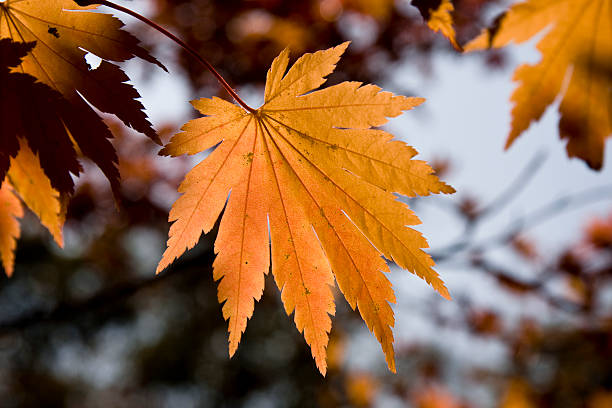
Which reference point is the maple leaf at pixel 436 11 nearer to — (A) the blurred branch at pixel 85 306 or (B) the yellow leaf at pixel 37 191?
(B) the yellow leaf at pixel 37 191

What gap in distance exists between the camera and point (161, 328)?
12383 millimetres

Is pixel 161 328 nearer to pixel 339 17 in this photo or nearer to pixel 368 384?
pixel 368 384

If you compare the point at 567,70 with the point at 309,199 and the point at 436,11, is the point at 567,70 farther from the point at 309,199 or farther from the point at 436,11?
the point at 309,199

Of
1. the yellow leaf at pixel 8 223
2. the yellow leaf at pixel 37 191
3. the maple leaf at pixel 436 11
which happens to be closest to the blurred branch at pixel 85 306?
the yellow leaf at pixel 8 223

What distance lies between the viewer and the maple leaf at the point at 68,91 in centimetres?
79

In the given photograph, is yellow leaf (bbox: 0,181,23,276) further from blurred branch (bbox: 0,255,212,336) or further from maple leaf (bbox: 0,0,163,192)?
blurred branch (bbox: 0,255,212,336)

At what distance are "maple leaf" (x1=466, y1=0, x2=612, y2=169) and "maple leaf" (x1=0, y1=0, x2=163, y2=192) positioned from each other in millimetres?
870

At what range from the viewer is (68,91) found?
847 mm

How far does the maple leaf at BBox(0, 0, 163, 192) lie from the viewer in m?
0.79

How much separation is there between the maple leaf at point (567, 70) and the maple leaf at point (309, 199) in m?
0.43

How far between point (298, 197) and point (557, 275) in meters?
3.35

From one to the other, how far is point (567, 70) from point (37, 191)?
4.61 ft

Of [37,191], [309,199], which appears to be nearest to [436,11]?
[309,199]

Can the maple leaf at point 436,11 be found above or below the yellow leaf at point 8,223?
above
